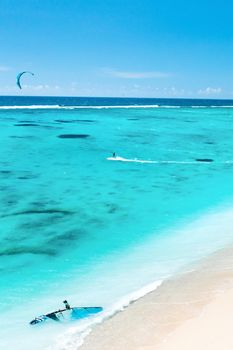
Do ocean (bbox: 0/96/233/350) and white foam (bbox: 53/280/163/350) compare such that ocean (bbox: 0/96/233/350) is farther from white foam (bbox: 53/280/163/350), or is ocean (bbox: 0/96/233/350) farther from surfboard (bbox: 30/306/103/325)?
surfboard (bbox: 30/306/103/325)

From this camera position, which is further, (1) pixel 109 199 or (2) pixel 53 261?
(1) pixel 109 199

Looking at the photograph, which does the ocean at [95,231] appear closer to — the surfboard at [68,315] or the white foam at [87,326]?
the white foam at [87,326]

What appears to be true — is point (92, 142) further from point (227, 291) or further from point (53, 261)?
point (227, 291)

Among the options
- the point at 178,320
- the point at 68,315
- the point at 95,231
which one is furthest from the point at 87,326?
the point at 95,231

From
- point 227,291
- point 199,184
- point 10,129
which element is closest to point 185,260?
point 227,291

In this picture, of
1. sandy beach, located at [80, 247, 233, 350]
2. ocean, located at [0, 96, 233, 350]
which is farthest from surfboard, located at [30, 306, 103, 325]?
sandy beach, located at [80, 247, 233, 350]
